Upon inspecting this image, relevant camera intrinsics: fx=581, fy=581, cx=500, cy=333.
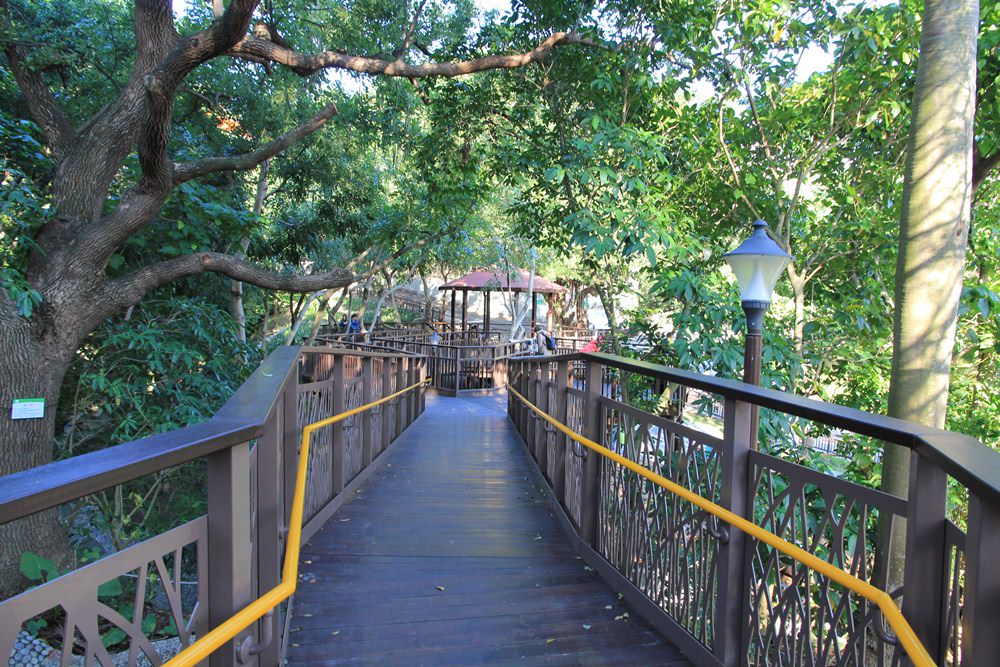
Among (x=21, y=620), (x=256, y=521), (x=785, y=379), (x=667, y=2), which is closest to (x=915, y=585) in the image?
(x=21, y=620)

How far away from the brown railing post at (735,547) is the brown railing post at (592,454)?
1.30 metres

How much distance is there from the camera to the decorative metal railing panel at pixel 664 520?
8.19ft

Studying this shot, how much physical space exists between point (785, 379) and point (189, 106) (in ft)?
29.8

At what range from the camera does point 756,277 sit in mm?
4262

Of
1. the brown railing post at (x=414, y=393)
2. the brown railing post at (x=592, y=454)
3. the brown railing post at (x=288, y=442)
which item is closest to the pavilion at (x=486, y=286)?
the brown railing post at (x=414, y=393)

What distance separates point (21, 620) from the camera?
3.20ft

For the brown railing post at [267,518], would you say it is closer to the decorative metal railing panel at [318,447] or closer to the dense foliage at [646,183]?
the decorative metal railing panel at [318,447]

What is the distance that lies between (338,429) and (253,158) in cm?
312

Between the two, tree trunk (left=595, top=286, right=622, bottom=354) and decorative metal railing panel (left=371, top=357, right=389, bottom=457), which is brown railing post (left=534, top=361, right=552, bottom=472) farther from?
decorative metal railing panel (left=371, top=357, right=389, bottom=457)

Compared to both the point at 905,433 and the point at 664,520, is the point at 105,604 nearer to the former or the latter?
the point at 905,433

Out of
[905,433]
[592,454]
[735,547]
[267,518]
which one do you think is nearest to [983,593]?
[905,433]

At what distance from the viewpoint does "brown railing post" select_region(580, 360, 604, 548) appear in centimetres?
361

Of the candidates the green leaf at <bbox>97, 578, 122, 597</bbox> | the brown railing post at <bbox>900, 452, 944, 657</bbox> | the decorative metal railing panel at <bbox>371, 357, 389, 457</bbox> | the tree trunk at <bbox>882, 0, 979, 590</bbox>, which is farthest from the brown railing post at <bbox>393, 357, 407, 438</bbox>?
the brown railing post at <bbox>900, 452, 944, 657</bbox>

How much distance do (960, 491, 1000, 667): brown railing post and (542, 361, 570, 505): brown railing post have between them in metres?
3.12
